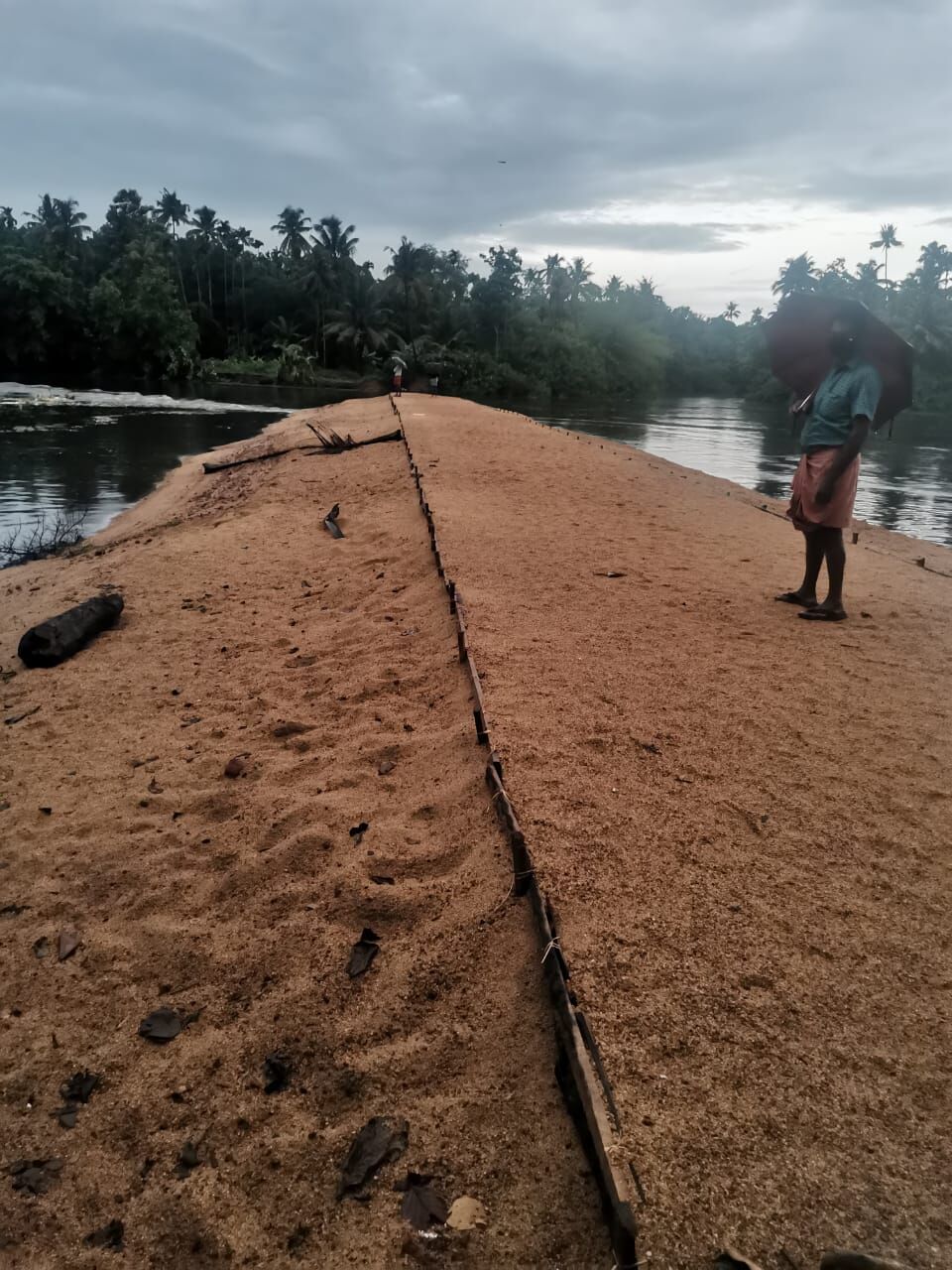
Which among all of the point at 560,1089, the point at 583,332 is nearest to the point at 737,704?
the point at 560,1089

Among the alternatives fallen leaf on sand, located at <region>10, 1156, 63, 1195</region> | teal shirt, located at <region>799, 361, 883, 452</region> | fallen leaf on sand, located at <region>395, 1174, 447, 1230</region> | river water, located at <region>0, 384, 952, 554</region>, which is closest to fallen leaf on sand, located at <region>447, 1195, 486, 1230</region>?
fallen leaf on sand, located at <region>395, 1174, 447, 1230</region>

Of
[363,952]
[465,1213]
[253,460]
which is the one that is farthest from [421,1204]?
[253,460]

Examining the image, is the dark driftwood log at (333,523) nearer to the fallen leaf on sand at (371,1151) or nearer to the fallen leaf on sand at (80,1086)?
A: the fallen leaf on sand at (80,1086)

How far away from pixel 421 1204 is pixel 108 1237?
658 mm

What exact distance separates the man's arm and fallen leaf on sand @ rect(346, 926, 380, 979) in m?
3.71

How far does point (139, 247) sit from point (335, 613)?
5059 cm

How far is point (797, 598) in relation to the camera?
5.36 m

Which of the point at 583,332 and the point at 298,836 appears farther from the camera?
the point at 583,332

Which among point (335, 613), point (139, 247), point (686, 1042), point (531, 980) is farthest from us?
point (139, 247)

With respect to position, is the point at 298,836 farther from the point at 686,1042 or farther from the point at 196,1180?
the point at 686,1042

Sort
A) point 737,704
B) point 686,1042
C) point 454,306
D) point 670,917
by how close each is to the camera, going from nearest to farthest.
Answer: point 686,1042 < point 670,917 < point 737,704 < point 454,306

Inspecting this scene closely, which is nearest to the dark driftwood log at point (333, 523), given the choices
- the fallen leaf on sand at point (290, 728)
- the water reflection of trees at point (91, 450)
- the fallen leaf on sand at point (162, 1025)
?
the fallen leaf on sand at point (290, 728)

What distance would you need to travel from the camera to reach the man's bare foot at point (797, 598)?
5.25 m

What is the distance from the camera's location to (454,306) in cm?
5778
